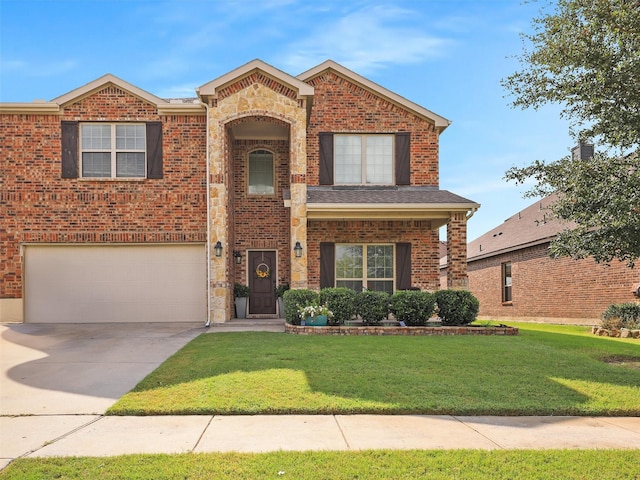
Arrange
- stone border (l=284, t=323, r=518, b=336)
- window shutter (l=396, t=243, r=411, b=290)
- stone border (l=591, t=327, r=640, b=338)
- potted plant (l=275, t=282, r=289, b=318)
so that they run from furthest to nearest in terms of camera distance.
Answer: window shutter (l=396, t=243, r=411, b=290), potted plant (l=275, t=282, r=289, b=318), stone border (l=591, t=327, r=640, b=338), stone border (l=284, t=323, r=518, b=336)

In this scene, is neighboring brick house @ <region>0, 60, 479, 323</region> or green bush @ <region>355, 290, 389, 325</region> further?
neighboring brick house @ <region>0, 60, 479, 323</region>

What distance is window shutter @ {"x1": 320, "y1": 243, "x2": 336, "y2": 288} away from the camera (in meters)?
16.7

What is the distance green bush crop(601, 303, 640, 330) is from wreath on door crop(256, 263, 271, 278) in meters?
9.89

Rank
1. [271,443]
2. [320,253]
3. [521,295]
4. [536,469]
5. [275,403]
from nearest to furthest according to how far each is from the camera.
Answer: [536,469], [271,443], [275,403], [320,253], [521,295]

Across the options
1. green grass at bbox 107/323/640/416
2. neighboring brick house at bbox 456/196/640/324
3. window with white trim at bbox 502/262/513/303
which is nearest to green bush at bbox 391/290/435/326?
green grass at bbox 107/323/640/416

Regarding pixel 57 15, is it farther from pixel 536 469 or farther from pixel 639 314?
pixel 639 314

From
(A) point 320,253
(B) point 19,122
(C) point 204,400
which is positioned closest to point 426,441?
(C) point 204,400

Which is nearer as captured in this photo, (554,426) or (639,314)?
Result: (554,426)

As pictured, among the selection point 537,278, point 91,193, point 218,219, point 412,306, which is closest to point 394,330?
point 412,306

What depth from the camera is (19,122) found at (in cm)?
1584

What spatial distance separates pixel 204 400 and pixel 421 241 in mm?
11699

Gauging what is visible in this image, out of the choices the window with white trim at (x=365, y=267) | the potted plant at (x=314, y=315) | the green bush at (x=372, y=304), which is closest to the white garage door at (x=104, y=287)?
the potted plant at (x=314, y=315)

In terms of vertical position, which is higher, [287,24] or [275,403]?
[287,24]

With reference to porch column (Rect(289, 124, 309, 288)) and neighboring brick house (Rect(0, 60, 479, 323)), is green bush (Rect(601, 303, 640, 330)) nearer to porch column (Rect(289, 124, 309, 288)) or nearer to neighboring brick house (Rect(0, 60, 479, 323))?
neighboring brick house (Rect(0, 60, 479, 323))
